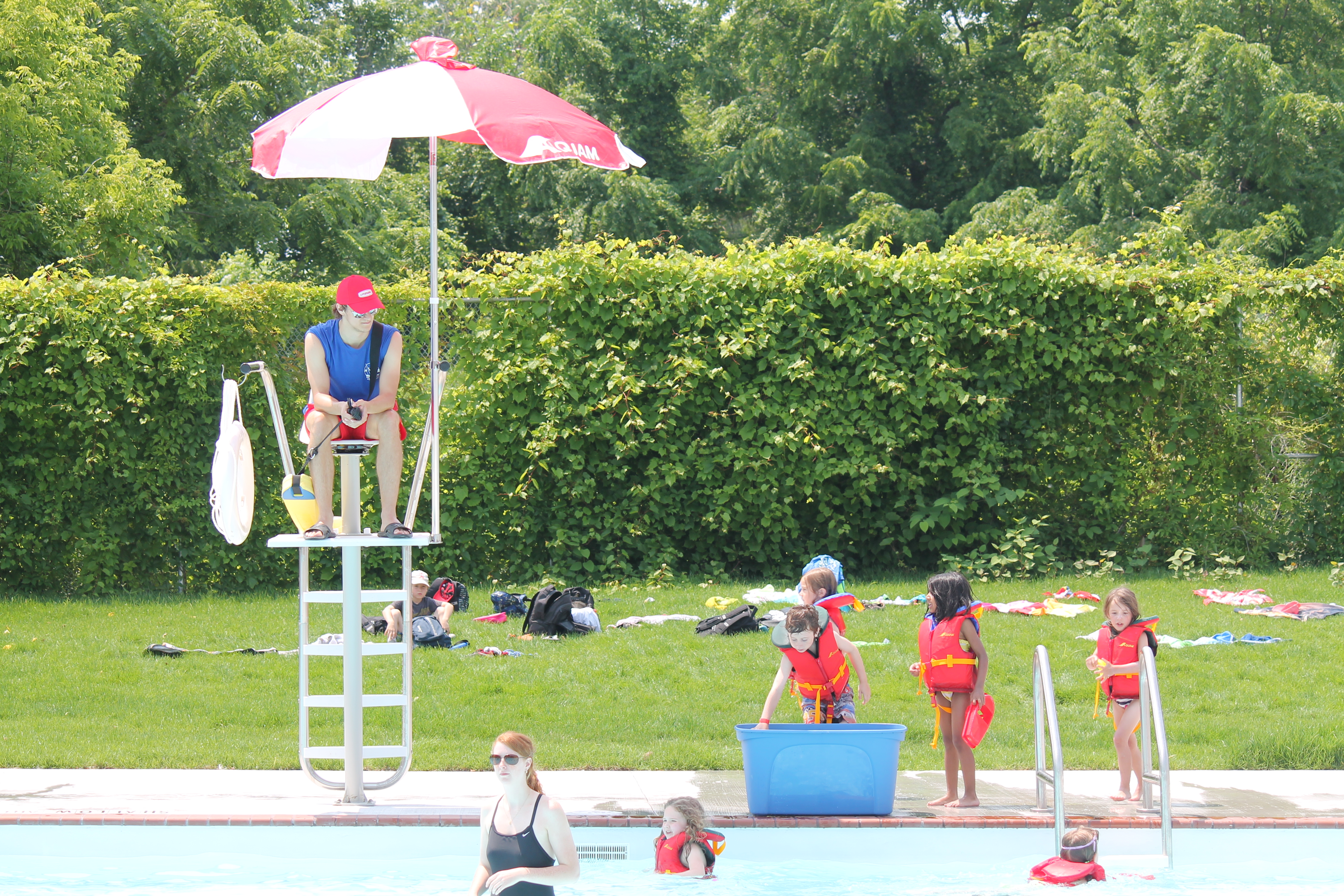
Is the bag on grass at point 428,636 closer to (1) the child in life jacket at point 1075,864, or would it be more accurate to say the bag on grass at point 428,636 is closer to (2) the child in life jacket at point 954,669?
(2) the child in life jacket at point 954,669

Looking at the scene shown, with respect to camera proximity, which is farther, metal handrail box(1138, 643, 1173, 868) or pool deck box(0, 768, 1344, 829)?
pool deck box(0, 768, 1344, 829)

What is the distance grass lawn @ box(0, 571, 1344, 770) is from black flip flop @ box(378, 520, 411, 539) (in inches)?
64.8

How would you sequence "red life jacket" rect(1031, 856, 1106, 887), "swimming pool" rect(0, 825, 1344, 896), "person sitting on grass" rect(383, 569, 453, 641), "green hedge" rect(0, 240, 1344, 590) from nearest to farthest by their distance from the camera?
"red life jacket" rect(1031, 856, 1106, 887), "swimming pool" rect(0, 825, 1344, 896), "person sitting on grass" rect(383, 569, 453, 641), "green hedge" rect(0, 240, 1344, 590)

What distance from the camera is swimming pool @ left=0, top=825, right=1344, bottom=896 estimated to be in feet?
20.1

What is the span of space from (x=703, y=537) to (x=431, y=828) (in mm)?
7535

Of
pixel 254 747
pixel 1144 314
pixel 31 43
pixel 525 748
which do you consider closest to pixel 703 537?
pixel 1144 314

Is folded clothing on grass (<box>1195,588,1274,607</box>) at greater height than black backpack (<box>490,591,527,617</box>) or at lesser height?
greater

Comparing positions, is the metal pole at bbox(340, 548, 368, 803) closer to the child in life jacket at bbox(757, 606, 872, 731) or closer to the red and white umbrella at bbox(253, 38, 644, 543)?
the red and white umbrella at bbox(253, 38, 644, 543)

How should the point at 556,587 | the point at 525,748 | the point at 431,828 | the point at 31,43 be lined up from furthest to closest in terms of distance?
the point at 31,43
the point at 556,587
the point at 431,828
the point at 525,748

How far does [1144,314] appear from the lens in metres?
13.4

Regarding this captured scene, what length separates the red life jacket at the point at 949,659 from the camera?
22.2ft

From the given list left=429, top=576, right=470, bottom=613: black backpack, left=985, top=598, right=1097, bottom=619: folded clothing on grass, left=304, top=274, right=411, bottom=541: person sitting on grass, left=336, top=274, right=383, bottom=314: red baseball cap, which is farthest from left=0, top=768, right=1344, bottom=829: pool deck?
left=429, top=576, right=470, bottom=613: black backpack

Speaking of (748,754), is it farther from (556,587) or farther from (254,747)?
(556,587)

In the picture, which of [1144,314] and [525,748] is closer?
[525,748]
